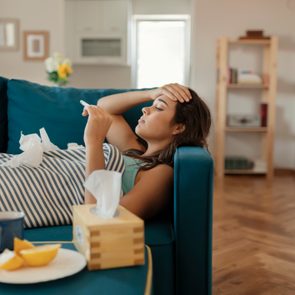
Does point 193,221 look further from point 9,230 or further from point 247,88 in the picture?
point 247,88

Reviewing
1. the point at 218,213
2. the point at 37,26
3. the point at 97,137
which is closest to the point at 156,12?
the point at 37,26

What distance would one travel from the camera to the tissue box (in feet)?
3.48

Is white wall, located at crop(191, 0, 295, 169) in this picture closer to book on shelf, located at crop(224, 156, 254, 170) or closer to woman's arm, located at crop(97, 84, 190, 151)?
book on shelf, located at crop(224, 156, 254, 170)

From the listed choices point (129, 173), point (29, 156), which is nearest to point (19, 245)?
point (29, 156)

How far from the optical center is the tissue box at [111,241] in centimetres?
106

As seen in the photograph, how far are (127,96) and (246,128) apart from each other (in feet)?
10.7

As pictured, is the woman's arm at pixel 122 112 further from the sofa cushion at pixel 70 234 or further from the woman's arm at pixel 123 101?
the sofa cushion at pixel 70 234

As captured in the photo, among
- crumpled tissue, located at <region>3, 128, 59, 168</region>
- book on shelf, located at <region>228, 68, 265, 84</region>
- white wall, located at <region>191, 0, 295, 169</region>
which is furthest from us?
white wall, located at <region>191, 0, 295, 169</region>

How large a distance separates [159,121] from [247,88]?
146 inches

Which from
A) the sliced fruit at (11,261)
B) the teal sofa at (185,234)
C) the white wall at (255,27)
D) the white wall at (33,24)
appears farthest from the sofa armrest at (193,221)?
the white wall at (33,24)

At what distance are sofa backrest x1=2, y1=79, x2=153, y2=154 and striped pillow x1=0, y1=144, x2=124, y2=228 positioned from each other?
0.35 meters

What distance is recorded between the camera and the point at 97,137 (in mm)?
1496

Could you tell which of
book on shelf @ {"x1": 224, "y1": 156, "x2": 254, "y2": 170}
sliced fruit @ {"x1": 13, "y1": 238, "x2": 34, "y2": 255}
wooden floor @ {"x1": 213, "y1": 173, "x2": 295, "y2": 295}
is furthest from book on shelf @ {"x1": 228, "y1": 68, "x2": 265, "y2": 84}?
sliced fruit @ {"x1": 13, "y1": 238, "x2": 34, "y2": 255}

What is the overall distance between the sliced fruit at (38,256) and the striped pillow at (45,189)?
49 cm
